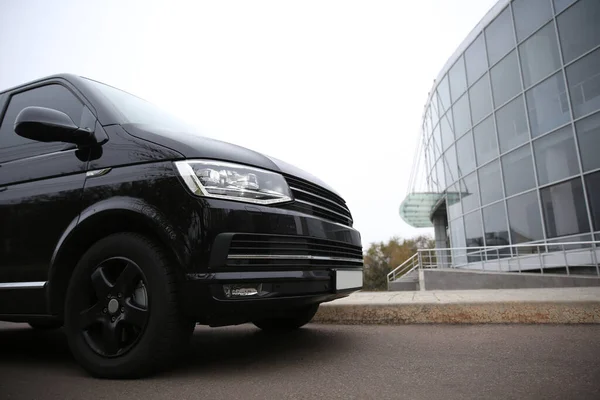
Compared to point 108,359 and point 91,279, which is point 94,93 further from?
point 108,359

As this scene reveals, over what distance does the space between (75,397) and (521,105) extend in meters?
15.9

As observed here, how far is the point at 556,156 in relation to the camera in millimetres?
12555

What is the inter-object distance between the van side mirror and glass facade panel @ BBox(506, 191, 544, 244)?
45.8 ft

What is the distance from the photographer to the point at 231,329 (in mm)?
4246

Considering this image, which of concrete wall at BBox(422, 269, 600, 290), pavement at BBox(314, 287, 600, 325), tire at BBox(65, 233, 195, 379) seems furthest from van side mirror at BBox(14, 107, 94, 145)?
concrete wall at BBox(422, 269, 600, 290)

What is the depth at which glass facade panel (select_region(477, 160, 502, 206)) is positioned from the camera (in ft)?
49.9

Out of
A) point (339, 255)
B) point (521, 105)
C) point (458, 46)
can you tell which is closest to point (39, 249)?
point (339, 255)

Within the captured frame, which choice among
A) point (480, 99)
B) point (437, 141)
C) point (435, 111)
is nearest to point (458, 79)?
point (480, 99)

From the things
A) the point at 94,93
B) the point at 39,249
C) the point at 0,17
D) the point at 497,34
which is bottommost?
the point at 39,249

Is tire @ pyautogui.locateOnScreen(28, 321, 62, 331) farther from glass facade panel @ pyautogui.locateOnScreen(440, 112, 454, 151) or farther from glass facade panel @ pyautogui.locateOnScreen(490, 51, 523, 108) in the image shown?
glass facade panel @ pyautogui.locateOnScreen(440, 112, 454, 151)

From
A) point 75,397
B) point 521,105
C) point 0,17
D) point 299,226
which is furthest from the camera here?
point 521,105

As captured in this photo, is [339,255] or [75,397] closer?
[75,397]

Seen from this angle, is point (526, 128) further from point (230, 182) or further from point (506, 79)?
point (230, 182)

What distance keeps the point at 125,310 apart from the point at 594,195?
13.0 metres
